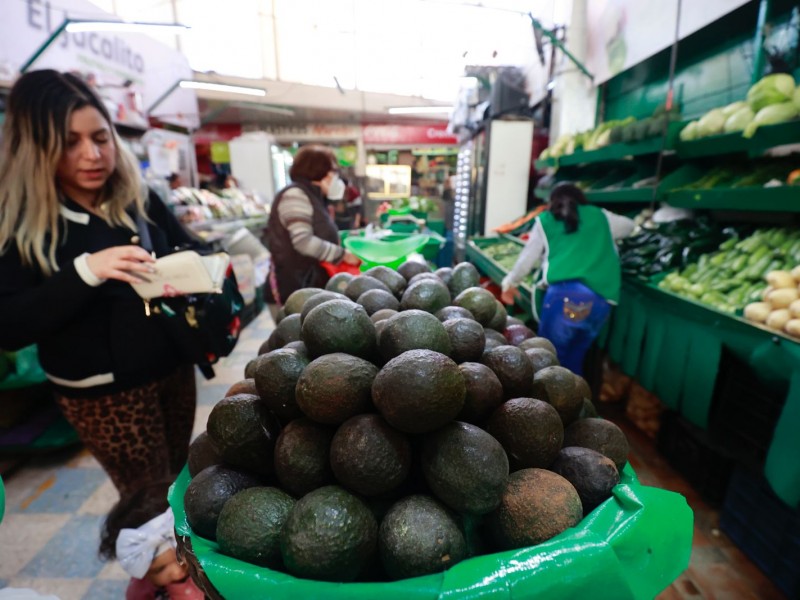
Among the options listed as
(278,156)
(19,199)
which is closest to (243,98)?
(278,156)

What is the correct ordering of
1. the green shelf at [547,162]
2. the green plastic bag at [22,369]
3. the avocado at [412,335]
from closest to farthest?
the avocado at [412,335], the green plastic bag at [22,369], the green shelf at [547,162]

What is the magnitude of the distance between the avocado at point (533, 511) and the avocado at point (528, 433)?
46mm

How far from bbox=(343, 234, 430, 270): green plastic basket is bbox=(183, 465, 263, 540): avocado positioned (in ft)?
6.46

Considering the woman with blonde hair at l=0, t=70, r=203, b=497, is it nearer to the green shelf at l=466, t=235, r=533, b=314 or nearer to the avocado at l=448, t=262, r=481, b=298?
the avocado at l=448, t=262, r=481, b=298

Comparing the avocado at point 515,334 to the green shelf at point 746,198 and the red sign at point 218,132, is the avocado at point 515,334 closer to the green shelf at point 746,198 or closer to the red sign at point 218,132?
the green shelf at point 746,198

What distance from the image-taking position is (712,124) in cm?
277

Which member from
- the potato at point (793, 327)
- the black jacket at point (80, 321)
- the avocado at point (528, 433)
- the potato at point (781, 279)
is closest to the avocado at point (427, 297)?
the avocado at point (528, 433)

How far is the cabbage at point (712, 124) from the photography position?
2.73 m

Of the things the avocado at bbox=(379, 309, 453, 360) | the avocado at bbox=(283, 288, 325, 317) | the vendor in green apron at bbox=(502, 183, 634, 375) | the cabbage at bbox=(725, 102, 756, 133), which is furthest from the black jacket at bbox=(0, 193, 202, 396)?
the cabbage at bbox=(725, 102, 756, 133)

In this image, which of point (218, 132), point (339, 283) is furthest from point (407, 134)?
Answer: point (339, 283)

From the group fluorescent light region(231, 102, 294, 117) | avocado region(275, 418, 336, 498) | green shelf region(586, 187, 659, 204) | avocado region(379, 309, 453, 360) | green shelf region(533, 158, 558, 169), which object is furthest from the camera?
fluorescent light region(231, 102, 294, 117)

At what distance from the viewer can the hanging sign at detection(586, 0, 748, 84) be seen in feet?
10.5

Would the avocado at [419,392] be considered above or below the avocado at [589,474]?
above

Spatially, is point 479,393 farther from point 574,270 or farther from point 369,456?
point 574,270
